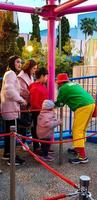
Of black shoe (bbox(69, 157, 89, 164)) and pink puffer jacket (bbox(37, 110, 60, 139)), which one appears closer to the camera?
pink puffer jacket (bbox(37, 110, 60, 139))

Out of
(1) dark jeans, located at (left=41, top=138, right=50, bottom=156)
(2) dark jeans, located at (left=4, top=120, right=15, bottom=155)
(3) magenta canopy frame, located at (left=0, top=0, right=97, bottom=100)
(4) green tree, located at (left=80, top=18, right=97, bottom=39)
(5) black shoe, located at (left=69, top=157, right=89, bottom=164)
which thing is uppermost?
(4) green tree, located at (left=80, top=18, right=97, bottom=39)

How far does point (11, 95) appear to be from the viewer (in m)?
5.52

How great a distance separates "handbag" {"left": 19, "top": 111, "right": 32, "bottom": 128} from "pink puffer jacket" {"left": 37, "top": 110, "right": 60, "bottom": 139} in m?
0.34

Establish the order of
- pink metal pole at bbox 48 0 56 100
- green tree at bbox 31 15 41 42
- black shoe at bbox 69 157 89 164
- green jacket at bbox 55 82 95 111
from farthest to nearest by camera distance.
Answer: green tree at bbox 31 15 41 42 → pink metal pole at bbox 48 0 56 100 → black shoe at bbox 69 157 89 164 → green jacket at bbox 55 82 95 111

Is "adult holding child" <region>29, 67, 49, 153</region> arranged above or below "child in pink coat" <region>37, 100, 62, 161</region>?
above

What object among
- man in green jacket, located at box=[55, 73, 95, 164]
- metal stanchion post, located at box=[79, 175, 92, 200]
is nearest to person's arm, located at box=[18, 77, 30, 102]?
man in green jacket, located at box=[55, 73, 95, 164]

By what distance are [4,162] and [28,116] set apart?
34.0 inches

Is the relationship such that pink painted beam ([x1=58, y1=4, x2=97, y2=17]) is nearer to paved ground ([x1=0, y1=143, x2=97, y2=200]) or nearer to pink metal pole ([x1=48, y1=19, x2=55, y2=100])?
pink metal pole ([x1=48, y1=19, x2=55, y2=100])

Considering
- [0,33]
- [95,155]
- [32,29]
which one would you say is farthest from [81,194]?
[32,29]

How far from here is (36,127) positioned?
6098 millimetres

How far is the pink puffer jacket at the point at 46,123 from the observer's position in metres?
5.79

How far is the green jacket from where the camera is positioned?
5840 mm

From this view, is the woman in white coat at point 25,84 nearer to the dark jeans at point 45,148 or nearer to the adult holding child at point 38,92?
the adult holding child at point 38,92

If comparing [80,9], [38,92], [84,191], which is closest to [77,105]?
[38,92]
